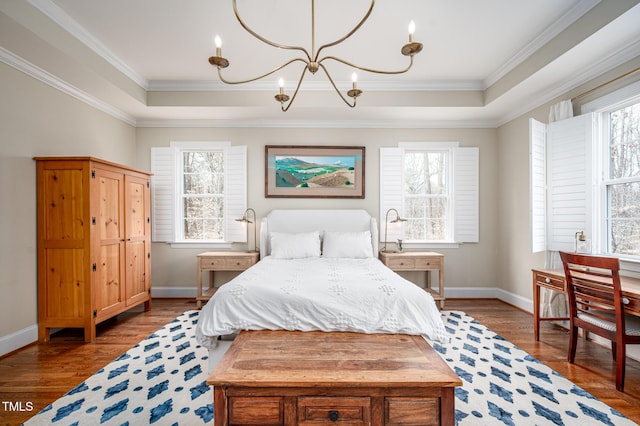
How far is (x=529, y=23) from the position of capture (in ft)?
8.89

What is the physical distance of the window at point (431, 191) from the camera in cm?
450

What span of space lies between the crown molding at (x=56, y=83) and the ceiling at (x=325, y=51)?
13mm

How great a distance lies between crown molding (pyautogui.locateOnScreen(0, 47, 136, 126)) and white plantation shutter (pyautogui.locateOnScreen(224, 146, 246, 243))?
1.58 m

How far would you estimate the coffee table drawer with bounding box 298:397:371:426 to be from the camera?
1.49 meters

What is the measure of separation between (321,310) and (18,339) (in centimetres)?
299

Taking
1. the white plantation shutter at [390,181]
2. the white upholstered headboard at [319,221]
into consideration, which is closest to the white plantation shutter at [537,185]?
the white plantation shutter at [390,181]

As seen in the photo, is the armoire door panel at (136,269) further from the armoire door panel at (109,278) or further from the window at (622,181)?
the window at (622,181)

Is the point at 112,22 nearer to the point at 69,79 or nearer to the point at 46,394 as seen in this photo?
the point at 69,79

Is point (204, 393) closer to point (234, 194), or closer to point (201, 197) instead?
point (234, 194)

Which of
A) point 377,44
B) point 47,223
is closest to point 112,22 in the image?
point 47,223

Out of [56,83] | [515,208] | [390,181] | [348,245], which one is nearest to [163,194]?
[56,83]

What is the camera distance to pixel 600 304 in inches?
90.9

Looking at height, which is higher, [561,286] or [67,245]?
[67,245]

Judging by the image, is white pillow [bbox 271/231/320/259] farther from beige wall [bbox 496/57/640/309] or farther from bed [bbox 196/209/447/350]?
beige wall [bbox 496/57/640/309]
